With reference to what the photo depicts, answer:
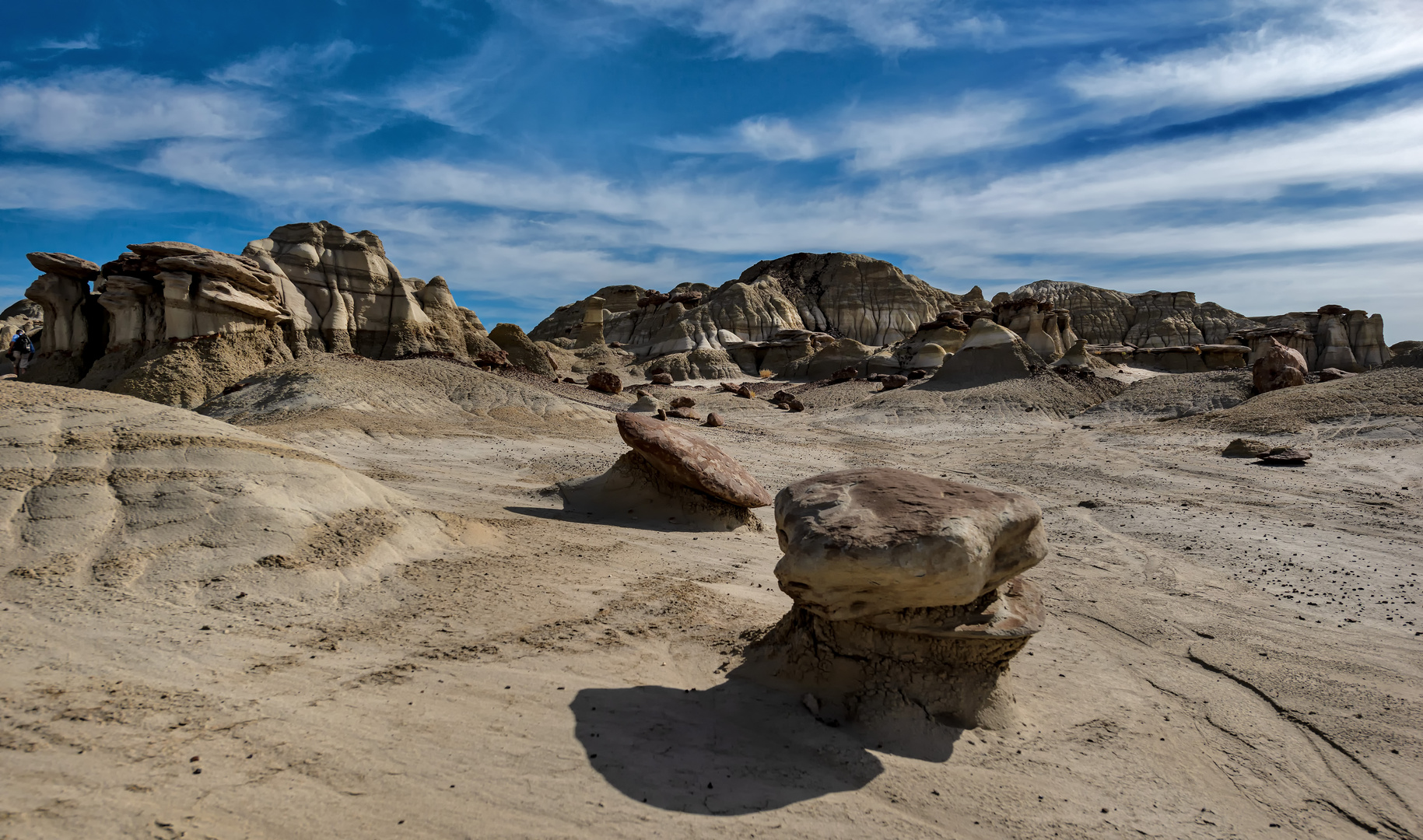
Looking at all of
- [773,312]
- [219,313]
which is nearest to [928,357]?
[773,312]

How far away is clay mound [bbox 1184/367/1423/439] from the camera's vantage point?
1273 cm

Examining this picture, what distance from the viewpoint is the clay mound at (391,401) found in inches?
508

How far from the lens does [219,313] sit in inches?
623

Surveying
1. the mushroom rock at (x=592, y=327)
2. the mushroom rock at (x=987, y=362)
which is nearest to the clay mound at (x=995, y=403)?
the mushroom rock at (x=987, y=362)

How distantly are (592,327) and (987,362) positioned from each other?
85.3 feet

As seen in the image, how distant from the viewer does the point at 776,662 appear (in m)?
3.62

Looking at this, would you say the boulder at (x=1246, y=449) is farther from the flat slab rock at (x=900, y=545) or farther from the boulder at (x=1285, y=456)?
the flat slab rock at (x=900, y=545)

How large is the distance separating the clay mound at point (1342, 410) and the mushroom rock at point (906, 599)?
13.5 m

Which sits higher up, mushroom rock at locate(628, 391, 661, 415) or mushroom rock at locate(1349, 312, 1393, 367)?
mushroom rock at locate(1349, 312, 1393, 367)

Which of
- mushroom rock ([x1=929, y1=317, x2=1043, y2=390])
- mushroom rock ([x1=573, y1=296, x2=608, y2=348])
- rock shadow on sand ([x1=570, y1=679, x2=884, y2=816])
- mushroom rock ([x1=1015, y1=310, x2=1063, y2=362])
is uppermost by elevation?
mushroom rock ([x1=573, y1=296, x2=608, y2=348])

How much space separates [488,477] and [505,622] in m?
5.28

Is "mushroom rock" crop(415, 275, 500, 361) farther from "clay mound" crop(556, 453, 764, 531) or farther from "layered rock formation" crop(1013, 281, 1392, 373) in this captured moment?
"layered rock formation" crop(1013, 281, 1392, 373)

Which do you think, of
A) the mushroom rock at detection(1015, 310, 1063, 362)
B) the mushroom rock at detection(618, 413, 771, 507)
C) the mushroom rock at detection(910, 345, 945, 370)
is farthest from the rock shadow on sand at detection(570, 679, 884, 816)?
the mushroom rock at detection(910, 345, 945, 370)

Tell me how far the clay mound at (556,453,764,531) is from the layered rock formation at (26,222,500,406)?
1189 cm
